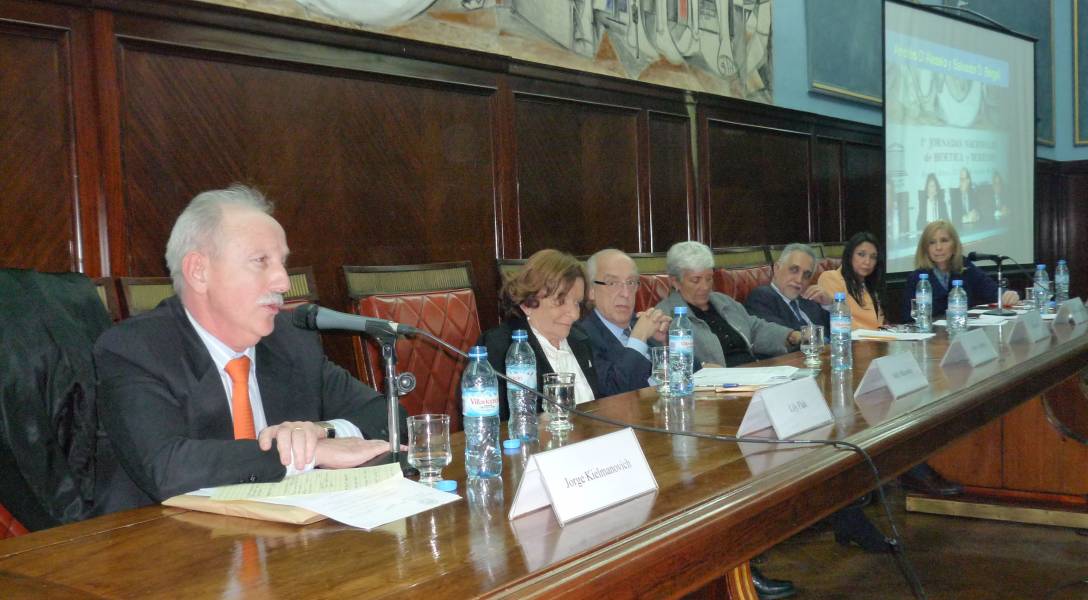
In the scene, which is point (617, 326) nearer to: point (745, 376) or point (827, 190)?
point (745, 376)

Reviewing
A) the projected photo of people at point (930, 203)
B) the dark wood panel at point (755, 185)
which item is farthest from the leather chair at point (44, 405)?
the projected photo of people at point (930, 203)

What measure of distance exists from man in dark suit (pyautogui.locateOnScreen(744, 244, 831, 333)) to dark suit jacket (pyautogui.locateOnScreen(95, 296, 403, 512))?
259 cm

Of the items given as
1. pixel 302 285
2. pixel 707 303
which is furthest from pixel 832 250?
pixel 302 285

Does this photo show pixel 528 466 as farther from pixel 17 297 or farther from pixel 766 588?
pixel 766 588

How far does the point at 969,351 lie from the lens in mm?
2574

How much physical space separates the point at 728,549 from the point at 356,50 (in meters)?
2.72

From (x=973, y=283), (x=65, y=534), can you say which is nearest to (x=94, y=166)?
(x=65, y=534)

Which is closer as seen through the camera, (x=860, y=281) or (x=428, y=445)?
(x=428, y=445)

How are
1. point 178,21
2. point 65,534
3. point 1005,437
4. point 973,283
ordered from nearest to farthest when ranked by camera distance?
point 65,534
point 178,21
point 1005,437
point 973,283

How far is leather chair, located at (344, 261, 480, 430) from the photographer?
270 centimetres

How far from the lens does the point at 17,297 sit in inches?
61.0

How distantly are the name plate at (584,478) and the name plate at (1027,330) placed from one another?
230 cm

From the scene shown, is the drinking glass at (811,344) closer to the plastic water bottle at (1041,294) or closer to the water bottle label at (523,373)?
the water bottle label at (523,373)

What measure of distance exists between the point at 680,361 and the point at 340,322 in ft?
3.51
